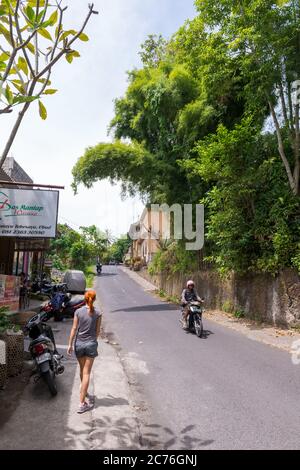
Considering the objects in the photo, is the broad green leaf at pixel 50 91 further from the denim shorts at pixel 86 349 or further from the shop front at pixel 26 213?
the shop front at pixel 26 213

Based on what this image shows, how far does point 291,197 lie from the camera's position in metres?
11.7

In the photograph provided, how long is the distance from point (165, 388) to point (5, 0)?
18.8 ft

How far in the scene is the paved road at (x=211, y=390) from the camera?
4070 mm

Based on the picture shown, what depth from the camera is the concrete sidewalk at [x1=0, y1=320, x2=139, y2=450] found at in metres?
3.86

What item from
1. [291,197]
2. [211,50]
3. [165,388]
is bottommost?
[165,388]

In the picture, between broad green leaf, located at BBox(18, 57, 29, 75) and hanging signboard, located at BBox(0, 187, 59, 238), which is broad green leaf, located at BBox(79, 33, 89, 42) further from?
hanging signboard, located at BBox(0, 187, 59, 238)

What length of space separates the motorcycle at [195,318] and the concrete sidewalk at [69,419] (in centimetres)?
402

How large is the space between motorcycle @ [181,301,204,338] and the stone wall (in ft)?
9.01

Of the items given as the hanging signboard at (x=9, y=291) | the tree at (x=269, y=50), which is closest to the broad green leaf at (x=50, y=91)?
the hanging signboard at (x=9, y=291)

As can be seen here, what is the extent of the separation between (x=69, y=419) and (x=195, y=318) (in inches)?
242

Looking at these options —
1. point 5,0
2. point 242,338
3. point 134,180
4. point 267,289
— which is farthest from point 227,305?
point 5,0

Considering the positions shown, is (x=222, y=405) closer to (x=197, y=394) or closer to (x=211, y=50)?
(x=197, y=394)

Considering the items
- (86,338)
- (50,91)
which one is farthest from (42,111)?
(86,338)

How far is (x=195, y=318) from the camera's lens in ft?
33.3
